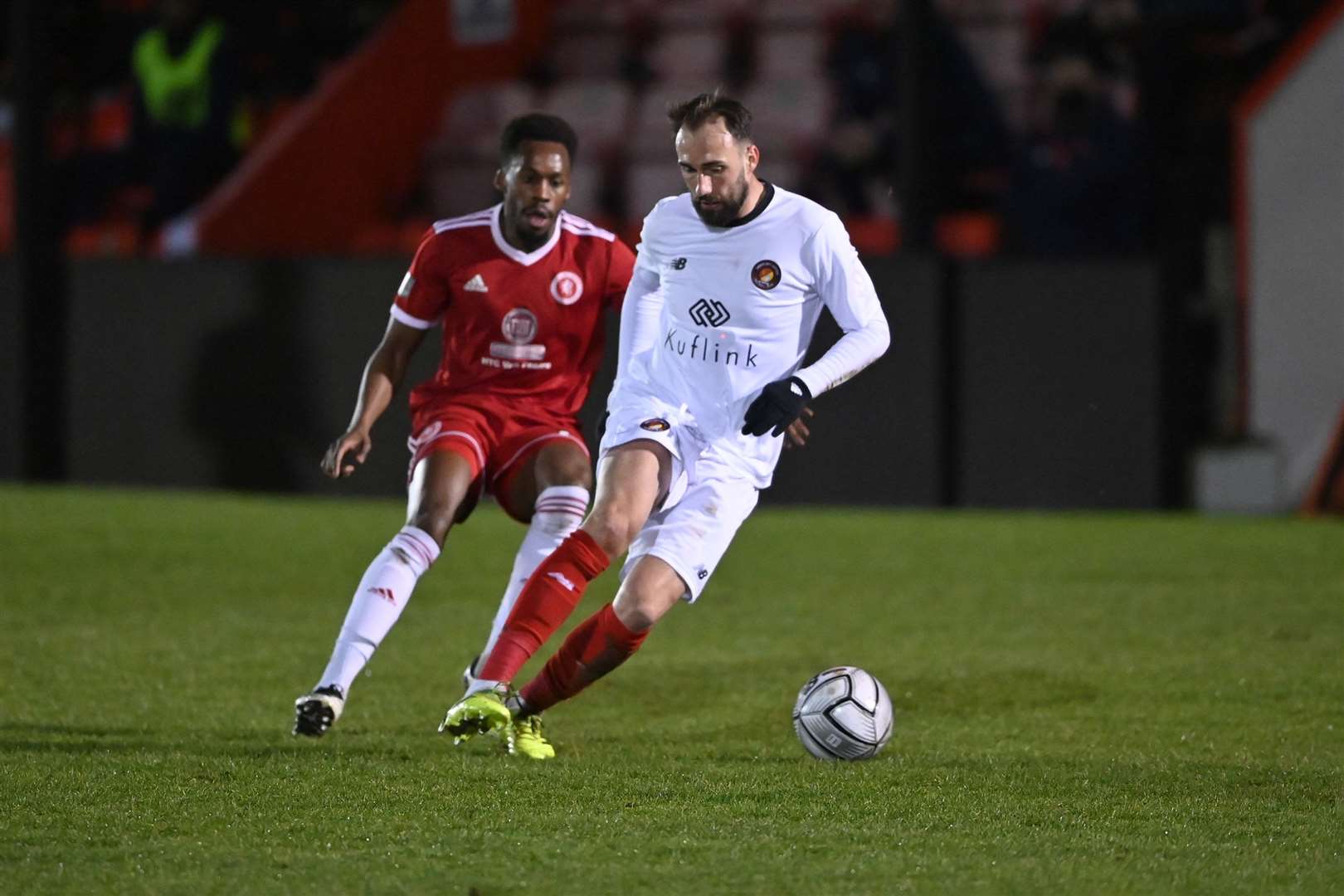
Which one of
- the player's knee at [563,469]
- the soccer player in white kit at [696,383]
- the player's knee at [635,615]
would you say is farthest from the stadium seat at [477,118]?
the player's knee at [635,615]

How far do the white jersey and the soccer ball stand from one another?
0.58m

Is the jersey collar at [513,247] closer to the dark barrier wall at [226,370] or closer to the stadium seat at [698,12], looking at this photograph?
the dark barrier wall at [226,370]

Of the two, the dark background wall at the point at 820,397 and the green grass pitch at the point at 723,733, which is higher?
the dark background wall at the point at 820,397

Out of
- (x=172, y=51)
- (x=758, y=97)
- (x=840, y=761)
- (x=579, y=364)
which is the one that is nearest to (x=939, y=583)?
(x=579, y=364)

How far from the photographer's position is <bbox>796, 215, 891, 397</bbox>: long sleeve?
5129mm

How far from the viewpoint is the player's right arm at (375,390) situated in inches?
211

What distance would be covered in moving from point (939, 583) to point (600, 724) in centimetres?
331

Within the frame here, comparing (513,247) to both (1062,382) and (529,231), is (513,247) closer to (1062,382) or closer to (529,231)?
(529,231)

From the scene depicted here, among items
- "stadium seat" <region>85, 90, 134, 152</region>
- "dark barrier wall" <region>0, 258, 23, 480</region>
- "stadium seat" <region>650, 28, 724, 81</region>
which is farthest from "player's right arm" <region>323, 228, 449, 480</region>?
"stadium seat" <region>85, 90, 134, 152</region>

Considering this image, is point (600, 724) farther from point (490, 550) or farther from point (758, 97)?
point (758, 97)

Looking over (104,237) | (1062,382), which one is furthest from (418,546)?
(104,237)

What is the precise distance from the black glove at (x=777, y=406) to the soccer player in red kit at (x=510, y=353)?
918 millimetres

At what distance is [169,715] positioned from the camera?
18.5 ft

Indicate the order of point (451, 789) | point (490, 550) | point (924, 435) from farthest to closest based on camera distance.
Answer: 1. point (924, 435)
2. point (490, 550)
3. point (451, 789)
